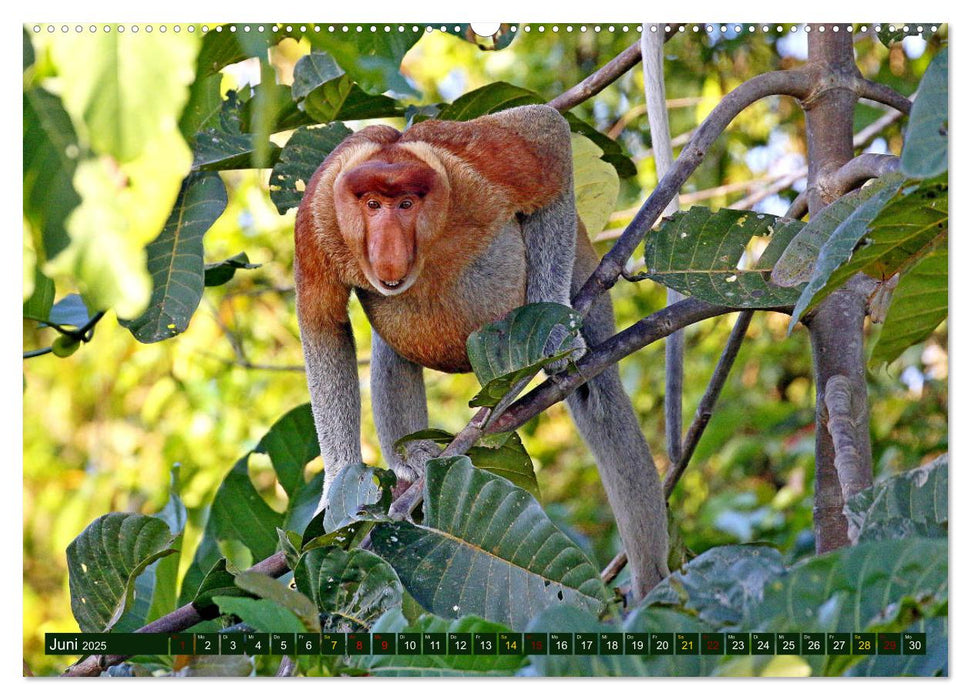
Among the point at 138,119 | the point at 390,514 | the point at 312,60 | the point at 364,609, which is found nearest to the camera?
the point at 138,119

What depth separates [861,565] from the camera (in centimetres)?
127

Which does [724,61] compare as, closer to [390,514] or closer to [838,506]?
[838,506]

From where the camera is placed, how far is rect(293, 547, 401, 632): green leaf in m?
1.53

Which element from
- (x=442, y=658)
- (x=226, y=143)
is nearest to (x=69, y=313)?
(x=226, y=143)

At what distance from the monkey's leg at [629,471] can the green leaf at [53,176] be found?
1.56 m

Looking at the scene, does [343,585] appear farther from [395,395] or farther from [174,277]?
[395,395]

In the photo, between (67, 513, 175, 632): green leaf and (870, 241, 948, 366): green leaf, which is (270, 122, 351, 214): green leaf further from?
(870, 241, 948, 366): green leaf

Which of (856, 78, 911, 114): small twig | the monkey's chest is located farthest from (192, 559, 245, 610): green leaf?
(856, 78, 911, 114): small twig

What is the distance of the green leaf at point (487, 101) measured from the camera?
7.63 ft

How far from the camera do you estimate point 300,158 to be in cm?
231

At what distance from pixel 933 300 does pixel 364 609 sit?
3.26 feet

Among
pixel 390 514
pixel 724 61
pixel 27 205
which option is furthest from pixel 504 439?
pixel 724 61

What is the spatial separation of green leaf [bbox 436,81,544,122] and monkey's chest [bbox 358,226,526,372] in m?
0.36

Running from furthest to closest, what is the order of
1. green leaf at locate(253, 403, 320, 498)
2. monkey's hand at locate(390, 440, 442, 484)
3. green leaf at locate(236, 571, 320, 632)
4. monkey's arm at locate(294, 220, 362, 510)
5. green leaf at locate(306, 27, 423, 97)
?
green leaf at locate(253, 403, 320, 498)
monkey's hand at locate(390, 440, 442, 484)
monkey's arm at locate(294, 220, 362, 510)
green leaf at locate(236, 571, 320, 632)
green leaf at locate(306, 27, 423, 97)
